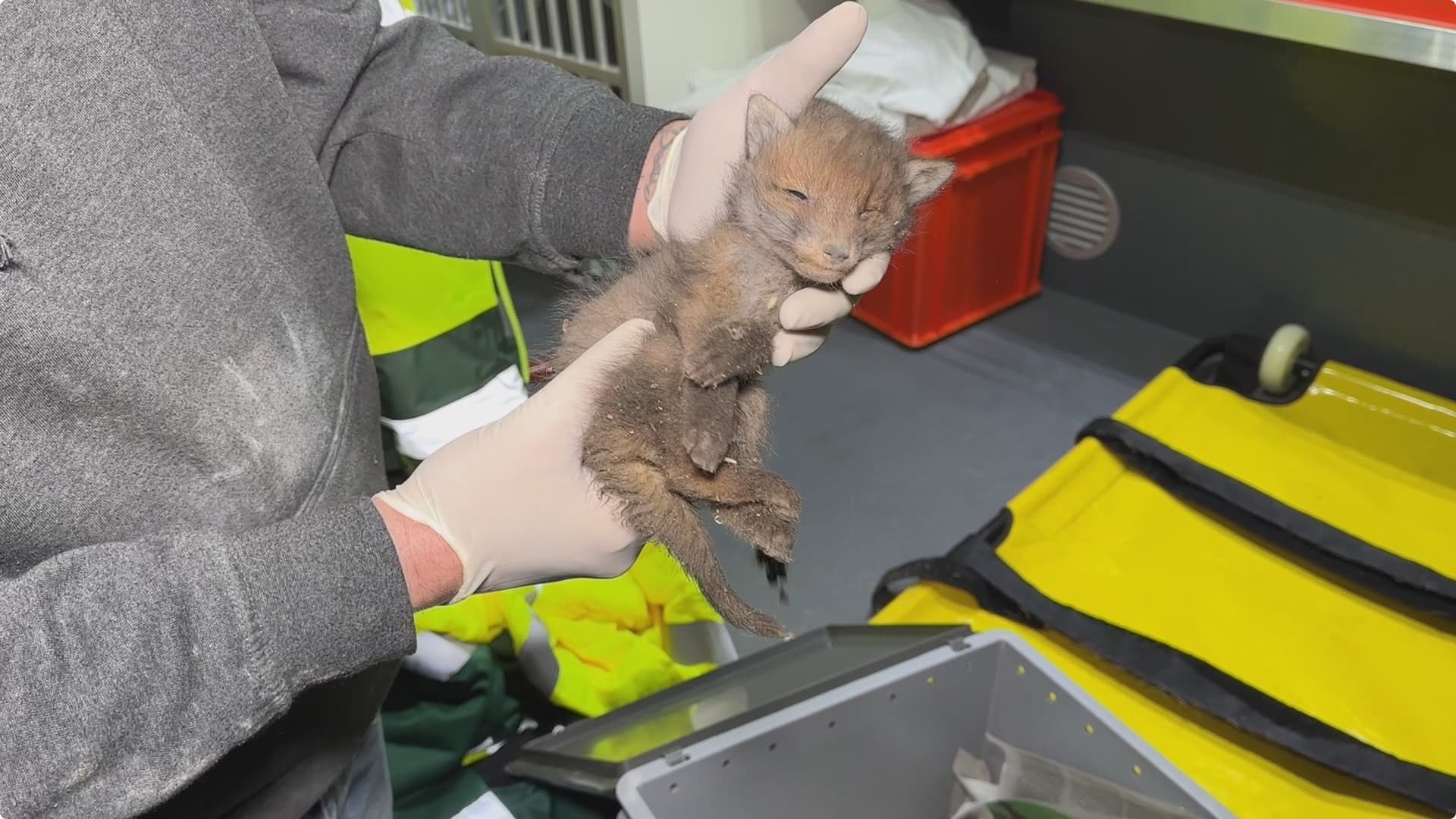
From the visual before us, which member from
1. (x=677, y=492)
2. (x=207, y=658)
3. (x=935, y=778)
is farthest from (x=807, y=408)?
(x=207, y=658)

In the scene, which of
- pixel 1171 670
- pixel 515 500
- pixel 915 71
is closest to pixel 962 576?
pixel 1171 670

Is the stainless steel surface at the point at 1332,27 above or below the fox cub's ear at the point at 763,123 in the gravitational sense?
below

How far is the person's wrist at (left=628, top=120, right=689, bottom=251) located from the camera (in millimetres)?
1199

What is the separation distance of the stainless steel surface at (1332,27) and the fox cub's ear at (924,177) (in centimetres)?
103

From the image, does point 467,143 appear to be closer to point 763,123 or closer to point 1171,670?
point 763,123

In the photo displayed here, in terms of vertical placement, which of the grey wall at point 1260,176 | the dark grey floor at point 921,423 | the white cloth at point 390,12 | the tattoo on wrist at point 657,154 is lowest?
the dark grey floor at point 921,423

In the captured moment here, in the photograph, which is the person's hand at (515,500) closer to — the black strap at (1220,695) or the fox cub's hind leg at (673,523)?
the fox cub's hind leg at (673,523)

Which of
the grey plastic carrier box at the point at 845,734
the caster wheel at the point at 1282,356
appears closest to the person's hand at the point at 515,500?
the grey plastic carrier box at the point at 845,734

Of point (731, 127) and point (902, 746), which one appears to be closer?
point (731, 127)

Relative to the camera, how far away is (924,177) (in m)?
1.09

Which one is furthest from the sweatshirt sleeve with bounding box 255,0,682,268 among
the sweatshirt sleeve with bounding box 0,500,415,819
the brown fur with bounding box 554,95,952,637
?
the sweatshirt sleeve with bounding box 0,500,415,819

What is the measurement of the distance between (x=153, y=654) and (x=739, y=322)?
564 millimetres

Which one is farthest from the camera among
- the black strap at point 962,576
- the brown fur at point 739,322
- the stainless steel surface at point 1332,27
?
the black strap at point 962,576

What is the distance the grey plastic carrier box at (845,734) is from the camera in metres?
1.40
